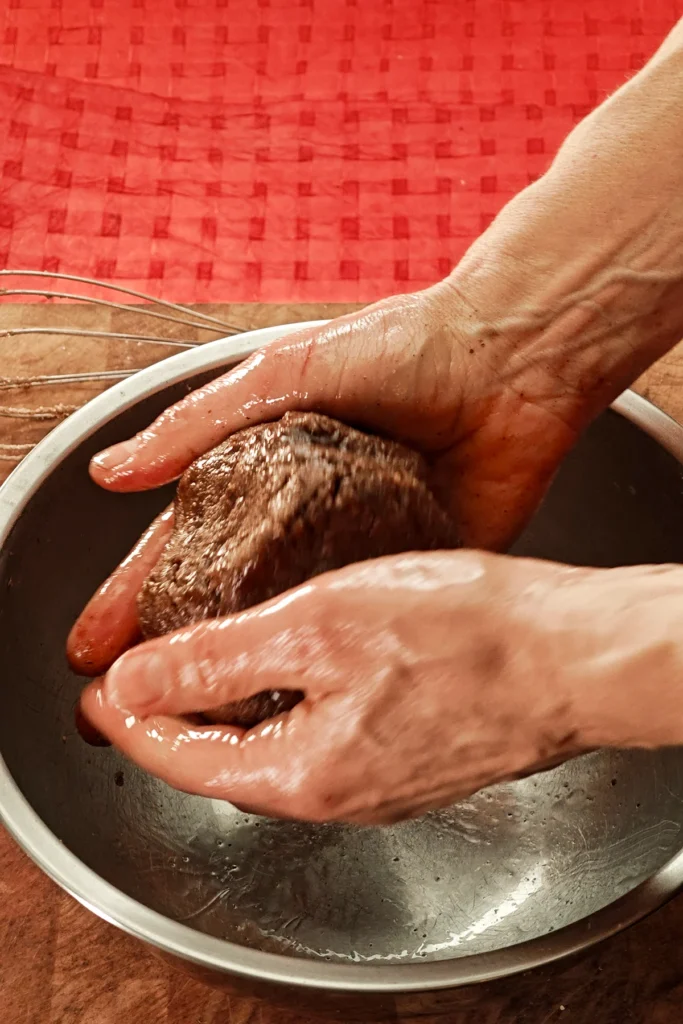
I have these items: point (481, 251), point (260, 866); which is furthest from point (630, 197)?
point (260, 866)

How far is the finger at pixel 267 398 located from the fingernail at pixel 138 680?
20 cm

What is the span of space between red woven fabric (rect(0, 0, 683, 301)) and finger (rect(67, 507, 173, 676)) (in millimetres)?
742

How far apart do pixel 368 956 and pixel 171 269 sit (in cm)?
105

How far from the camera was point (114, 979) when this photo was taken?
0.73 m

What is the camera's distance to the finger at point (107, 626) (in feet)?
2.63

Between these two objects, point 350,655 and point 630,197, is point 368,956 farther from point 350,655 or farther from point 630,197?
point 630,197

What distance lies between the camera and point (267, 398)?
819 millimetres

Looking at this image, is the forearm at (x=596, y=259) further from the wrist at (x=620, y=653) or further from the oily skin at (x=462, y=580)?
the wrist at (x=620, y=653)

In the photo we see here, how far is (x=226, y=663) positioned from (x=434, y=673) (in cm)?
12

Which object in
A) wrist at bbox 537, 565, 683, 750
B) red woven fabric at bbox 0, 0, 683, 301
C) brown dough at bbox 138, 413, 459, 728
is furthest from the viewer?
red woven fabric at bbox 0, 0, 683, 301

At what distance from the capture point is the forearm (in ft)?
2.80

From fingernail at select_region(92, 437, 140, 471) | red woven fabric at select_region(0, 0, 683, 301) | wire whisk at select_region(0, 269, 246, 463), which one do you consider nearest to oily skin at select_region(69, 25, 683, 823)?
fingernail at select_region(92, 437, 140, 471)

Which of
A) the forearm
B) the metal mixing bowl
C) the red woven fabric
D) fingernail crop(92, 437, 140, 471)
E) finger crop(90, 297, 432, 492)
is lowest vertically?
the metal mixing bowl

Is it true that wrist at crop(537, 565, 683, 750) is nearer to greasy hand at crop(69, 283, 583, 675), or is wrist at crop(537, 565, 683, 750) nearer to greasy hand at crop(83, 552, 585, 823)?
greasy hand at crop(83, 552, 585, 823)
